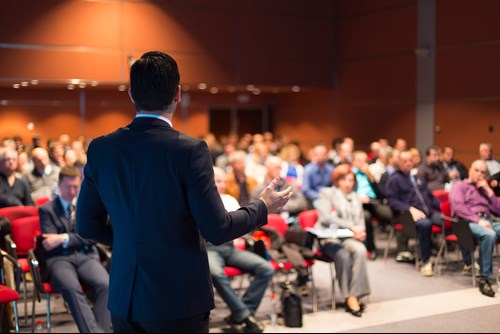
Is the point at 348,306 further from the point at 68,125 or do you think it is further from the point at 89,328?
the point at 68,125

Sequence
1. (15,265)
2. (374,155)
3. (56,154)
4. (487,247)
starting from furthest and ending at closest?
(374,155) < (56,154) < (15,265) < (487,247)

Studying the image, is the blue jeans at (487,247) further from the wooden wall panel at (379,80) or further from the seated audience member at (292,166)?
the wooden wall panel at (379,80)

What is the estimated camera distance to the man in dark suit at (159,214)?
189 centimetres

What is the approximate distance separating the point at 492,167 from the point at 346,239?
3.22 meters

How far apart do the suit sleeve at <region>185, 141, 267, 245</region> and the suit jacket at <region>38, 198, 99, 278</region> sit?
3907 millimetres

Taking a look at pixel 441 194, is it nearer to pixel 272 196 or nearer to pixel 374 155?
pixel 374 155

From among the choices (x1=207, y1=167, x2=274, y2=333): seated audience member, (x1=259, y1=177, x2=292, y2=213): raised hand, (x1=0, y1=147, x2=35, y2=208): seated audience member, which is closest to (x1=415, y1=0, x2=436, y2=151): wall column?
(x1=207, y1=167, x2=274, y2=333): seated audience member

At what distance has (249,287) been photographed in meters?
6.25

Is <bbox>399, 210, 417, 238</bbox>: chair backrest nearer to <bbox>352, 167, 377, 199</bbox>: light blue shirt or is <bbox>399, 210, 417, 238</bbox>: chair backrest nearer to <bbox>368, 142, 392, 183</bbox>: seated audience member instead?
<bbox>352, 167, 377, 199</bbox>: light blue shirt

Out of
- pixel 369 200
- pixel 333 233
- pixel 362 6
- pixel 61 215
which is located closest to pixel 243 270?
pixel 333 233

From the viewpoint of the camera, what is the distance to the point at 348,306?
654cm

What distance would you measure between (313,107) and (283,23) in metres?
2.91

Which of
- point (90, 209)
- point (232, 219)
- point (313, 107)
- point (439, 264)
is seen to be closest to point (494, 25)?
point (232, 219)

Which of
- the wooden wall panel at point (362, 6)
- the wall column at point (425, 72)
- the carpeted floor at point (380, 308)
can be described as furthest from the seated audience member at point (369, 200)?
the wooden wall panel at point (362, 6)
